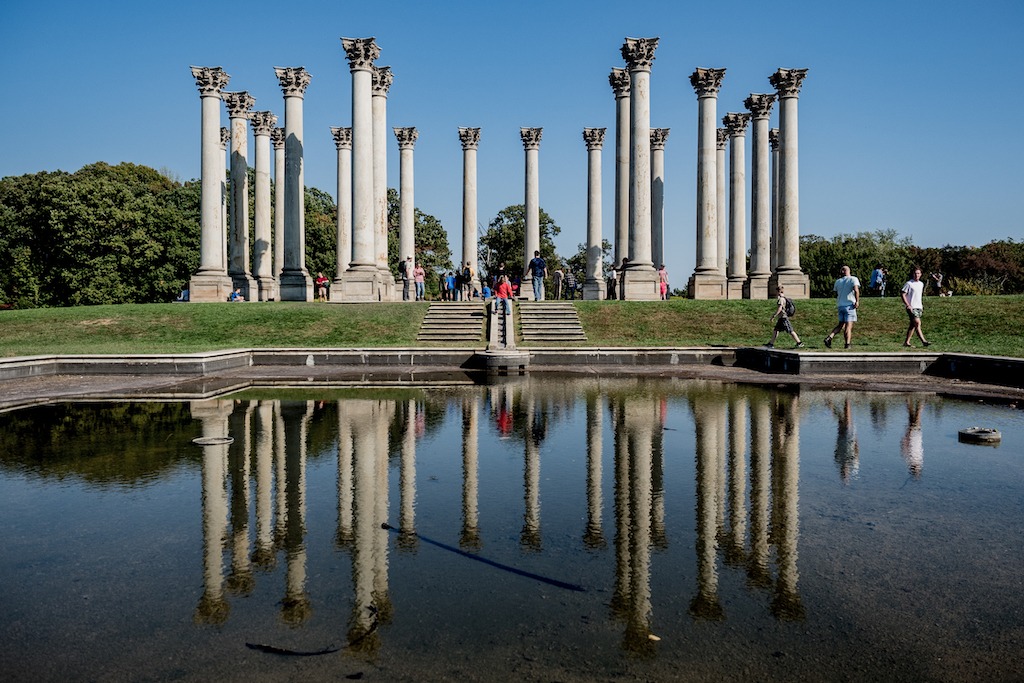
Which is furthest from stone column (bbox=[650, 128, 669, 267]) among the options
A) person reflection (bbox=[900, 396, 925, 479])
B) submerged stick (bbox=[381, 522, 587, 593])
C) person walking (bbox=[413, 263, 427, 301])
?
submerged stick (bbox=[381, 522, 587, 593])

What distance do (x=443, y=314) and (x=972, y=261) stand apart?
9642 centimetres

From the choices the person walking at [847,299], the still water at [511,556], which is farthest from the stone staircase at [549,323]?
the still water at [511,556]

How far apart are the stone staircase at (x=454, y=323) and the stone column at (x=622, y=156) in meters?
15.4

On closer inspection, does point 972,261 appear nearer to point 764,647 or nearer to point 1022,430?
point 1022,430

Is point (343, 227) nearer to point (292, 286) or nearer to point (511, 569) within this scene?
point (292, 286)

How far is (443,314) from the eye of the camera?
32.2m

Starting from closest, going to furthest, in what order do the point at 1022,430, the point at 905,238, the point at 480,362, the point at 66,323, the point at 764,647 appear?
1. the point at 764,647
2. the point at 1022,430
3. the point at 480,362
4. the point at 66,323
5. the point at 905,238

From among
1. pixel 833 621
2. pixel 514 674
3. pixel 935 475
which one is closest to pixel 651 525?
pixel 833 621

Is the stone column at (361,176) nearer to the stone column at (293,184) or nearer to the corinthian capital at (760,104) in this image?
the stone column at (293,184)

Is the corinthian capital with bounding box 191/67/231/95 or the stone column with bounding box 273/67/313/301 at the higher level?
the corinthian capital with bounding box 191/67/231/95

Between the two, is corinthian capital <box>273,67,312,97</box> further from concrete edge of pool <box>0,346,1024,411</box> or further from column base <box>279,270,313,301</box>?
Answer: concrete edge of pool <box>0,346,1024,411</box>

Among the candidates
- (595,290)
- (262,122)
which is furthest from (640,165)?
(262,122)

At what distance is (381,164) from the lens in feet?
145

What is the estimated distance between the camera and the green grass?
26.7 metres
